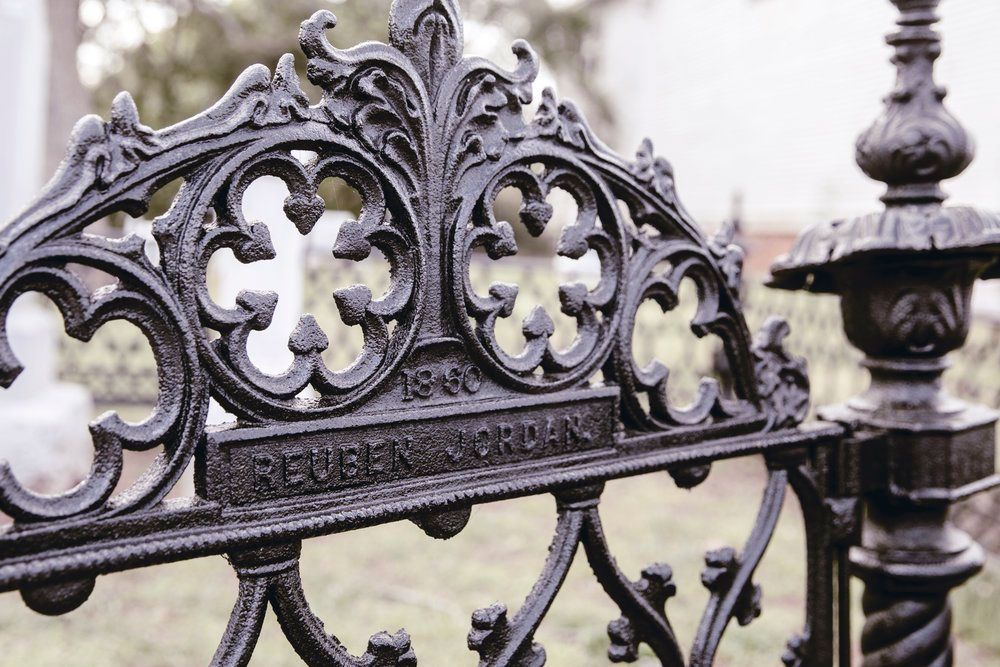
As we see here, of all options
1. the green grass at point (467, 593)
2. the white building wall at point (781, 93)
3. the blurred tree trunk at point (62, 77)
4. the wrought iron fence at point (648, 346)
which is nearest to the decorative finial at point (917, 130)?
the green grass at point (467, 593)

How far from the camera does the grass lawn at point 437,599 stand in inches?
121

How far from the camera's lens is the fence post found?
1.22 metres

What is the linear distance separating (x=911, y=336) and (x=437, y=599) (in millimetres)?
2673

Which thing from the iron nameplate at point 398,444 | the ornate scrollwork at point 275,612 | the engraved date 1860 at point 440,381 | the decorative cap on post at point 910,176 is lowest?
the ornate scrollwork at point 275,612

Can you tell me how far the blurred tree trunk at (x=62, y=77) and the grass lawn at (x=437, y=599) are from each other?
7528 millimetres

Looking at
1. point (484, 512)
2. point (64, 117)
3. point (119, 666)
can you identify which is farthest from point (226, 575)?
point (64, 117)

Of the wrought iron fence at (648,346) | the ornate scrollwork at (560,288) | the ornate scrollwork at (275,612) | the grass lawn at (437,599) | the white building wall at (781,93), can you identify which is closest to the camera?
the ornate scrollwork at (275,612)

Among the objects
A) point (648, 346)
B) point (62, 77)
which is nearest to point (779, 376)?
point (648, 346)

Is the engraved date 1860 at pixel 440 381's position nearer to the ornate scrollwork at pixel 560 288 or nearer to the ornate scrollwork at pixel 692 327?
the ornate scrollwork at pixel 560 288

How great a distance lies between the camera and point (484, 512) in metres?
4.92

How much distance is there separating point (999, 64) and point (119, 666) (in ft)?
40.6

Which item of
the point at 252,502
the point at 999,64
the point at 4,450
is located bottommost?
the point at 4,450

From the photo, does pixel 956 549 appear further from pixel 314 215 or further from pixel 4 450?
pixel 4 450

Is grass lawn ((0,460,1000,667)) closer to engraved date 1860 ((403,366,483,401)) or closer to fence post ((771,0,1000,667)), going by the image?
fence post ((771,0,1000,667))
